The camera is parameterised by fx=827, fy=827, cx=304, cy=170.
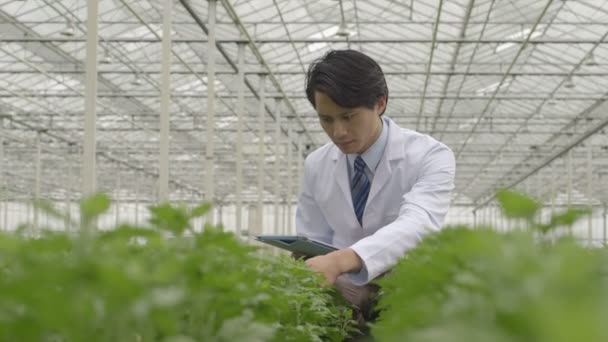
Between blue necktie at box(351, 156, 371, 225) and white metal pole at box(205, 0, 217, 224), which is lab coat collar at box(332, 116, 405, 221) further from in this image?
white metal pole at box(205, 0, 217, 224)

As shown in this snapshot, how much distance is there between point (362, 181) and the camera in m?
4.39

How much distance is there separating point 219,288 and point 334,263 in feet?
6.65

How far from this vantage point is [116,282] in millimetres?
804

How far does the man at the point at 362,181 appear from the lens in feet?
11.8

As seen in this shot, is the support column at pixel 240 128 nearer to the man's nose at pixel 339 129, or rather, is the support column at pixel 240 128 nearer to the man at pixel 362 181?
the man at pixel 362 181

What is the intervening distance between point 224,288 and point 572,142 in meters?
25.5

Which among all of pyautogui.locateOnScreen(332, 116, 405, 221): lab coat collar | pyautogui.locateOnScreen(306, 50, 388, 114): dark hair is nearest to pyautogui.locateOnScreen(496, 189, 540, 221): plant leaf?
pyautogui.locateOnScreen(306, 50, 388, 114): dark hair

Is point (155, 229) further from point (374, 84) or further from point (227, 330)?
point (374, 84)

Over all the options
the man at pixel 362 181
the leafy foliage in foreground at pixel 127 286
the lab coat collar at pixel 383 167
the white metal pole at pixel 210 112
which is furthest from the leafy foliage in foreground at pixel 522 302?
the white metal pole at pixel 210 112

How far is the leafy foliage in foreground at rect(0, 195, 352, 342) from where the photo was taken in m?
0.87

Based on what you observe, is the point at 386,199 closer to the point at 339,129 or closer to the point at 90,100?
the point at 339,129

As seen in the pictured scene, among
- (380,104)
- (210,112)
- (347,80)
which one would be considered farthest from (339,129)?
(210,112)

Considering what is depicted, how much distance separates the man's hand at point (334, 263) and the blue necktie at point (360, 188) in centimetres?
86

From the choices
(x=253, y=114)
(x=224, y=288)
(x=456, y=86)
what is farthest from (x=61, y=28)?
(x=224, y=288)
